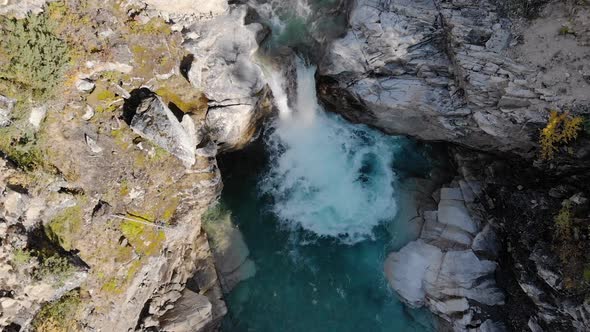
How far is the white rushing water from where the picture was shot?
1764cm

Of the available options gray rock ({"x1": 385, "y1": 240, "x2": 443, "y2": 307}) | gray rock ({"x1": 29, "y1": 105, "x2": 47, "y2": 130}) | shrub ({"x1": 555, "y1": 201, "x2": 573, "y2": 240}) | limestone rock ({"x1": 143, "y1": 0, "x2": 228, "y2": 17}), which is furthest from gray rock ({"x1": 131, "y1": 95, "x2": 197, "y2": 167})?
shrub ({"x1": 555, "y1": 201, "x2": 573, "y2": 240})

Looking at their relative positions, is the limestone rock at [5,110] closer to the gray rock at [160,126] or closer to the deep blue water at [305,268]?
the gray rock at [160,126]

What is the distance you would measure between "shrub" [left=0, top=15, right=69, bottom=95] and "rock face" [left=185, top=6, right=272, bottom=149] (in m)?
4.04

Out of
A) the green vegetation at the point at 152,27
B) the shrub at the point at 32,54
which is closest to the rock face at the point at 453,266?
the green vegetation at the point at 152,27

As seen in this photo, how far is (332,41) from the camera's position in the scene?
15.9m

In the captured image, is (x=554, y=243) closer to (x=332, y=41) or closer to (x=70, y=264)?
(x=332, y=41)

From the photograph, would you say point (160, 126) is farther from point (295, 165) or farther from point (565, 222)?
point (565, 222)

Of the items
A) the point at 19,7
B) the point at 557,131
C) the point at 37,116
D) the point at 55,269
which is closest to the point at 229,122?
the point at 37,116

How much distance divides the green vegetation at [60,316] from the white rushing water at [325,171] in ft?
26.9

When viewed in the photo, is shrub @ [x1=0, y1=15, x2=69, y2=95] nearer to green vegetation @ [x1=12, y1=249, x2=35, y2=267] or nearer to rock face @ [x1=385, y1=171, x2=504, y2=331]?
green vegetation @ [x1=12, y1=249, x2=35, y2=267]

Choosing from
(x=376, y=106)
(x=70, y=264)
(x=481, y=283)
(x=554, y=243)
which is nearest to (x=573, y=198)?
(x=554, y=243)

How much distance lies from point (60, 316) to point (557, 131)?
50.7ft

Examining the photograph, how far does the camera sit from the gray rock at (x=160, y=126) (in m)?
13.7

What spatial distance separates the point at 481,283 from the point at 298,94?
393 inches
